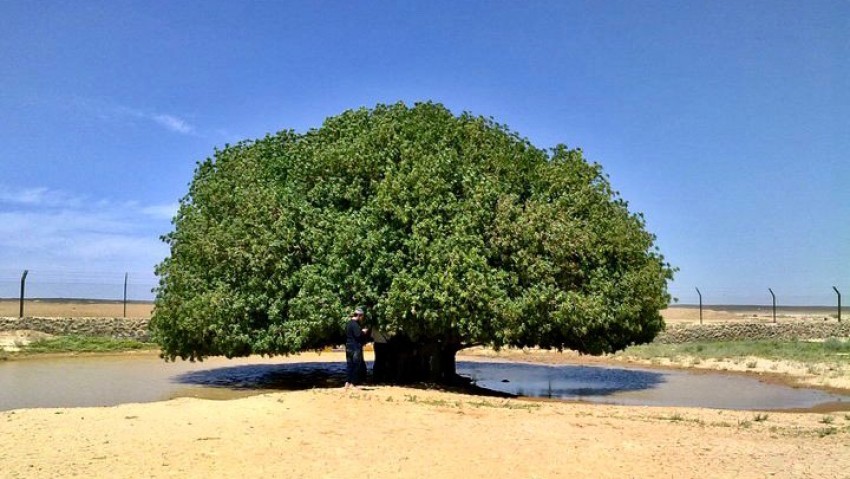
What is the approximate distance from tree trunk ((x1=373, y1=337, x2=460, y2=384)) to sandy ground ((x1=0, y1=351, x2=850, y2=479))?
5.15m

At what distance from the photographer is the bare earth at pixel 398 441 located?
1055 cm

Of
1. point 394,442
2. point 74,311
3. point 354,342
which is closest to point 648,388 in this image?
point 354,342

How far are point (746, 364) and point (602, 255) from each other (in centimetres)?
1371

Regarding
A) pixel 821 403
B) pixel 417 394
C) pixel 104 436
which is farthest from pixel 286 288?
pixel 821 403

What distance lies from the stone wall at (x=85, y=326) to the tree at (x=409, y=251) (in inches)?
732

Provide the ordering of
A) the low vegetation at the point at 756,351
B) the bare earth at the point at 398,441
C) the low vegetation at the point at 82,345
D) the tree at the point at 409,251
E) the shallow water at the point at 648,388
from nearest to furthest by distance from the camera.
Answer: the bare earth at the point at 398,441
the tree at the point at 409,251
the shallow water at the point at 648,388
the low vegetation at the point at 756,351
the low vegetation at the point at 82,345

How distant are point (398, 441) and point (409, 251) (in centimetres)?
746

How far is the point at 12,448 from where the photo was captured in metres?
11.1

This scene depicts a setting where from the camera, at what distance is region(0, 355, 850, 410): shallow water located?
20781 millimetres

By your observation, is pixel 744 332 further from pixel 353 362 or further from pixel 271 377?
pixel 353 362

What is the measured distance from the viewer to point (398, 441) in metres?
12.3

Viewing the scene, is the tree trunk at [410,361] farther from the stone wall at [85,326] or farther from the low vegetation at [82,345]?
the stone wall at [85,326]

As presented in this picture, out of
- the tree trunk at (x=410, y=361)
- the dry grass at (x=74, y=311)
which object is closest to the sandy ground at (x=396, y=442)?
the tree trunk at (x=410, y=361)

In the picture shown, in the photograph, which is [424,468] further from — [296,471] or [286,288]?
[286,288]
